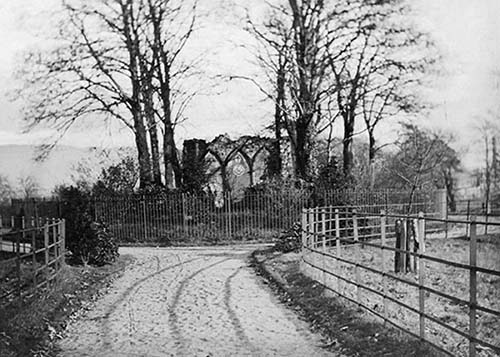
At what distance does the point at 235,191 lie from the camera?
1530cm

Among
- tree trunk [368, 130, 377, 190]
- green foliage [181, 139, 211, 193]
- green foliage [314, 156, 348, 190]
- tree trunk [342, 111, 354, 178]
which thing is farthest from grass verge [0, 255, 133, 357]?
tree trunk [342, 111, 354, 178]

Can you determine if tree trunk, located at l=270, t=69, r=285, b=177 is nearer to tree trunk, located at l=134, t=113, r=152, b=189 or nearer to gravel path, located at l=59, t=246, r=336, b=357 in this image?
tree trunk, located at l=134, t=113, r=152, b=189

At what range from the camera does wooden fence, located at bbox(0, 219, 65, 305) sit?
180 inches

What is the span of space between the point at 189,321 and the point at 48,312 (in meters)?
1.11

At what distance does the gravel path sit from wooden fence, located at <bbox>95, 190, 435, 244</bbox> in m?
4.26

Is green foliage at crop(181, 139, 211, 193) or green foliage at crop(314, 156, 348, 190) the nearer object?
green foliage at crop(181, 139, 211, 193)

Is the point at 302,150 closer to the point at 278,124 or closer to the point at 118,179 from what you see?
the point at 278,124

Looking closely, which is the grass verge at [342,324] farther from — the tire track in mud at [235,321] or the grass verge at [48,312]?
the grass verge at [48,312]

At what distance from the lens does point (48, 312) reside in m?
5.40

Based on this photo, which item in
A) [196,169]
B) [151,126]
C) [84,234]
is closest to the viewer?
[151,126]

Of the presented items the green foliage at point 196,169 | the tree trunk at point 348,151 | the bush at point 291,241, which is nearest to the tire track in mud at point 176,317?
the bush at point 291,241

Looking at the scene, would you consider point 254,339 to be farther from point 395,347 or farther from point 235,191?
point 235,191

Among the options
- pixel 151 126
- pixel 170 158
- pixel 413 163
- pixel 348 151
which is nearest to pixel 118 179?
pixel 170 158

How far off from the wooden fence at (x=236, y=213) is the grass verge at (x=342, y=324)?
542 cm
